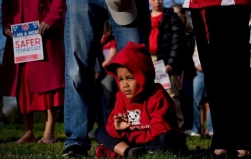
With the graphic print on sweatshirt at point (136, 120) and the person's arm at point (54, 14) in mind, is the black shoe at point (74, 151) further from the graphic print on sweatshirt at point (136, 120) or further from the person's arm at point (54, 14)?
the person's arm at point (54, 14)

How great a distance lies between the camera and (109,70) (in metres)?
4.84

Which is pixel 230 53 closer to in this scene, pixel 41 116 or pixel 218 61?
pixel 218 61

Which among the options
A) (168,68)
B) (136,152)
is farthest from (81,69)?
(168,68)

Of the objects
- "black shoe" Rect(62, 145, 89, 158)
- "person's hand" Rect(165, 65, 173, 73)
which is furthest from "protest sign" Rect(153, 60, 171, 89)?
"black shoe" Rect(62, 145, 89, 158)

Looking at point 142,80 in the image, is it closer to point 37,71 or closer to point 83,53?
point 83,53

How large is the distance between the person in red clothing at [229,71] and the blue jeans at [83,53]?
51 centimetres

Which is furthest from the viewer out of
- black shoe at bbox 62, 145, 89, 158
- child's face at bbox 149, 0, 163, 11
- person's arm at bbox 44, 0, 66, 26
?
child's face at bbox 149, 0, 163, 11

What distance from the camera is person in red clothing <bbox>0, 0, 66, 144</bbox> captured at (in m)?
7.32

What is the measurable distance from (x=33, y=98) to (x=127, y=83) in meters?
3.01

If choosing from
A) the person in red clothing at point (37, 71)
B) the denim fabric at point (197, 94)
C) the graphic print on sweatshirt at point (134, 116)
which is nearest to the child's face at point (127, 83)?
the graphic print on sweatshirt at point (134, 116)

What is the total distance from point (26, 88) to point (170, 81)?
7.21 feet

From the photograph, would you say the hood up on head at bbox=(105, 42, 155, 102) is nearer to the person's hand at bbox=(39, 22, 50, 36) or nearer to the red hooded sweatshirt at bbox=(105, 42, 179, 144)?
the red hooded sweatshirt at bbox=(105, 42, 179, 144)

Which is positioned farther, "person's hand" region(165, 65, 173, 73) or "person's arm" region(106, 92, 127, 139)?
"person's hand" region(165, 65, 173, 73)

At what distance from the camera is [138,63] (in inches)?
184
